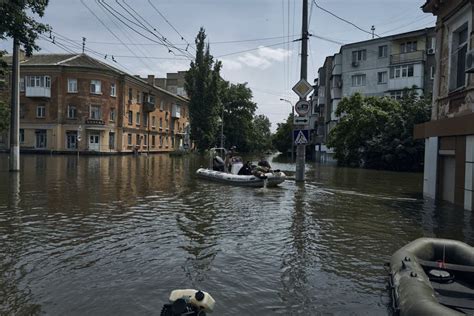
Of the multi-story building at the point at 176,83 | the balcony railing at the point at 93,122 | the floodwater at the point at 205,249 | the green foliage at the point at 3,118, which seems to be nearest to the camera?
the floodwater at the point at 205,249

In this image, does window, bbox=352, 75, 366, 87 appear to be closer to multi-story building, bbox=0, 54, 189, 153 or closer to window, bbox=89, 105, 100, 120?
multi-story building, bbox=0, 54, 189, 153

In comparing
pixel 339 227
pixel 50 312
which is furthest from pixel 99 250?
pixel 339 227

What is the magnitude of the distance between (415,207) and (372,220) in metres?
3.22

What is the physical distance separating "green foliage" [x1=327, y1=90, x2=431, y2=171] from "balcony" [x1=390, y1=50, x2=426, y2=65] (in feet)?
13.9

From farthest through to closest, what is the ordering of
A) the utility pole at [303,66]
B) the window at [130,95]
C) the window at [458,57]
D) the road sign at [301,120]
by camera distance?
the window at [130,95], the utility pole at [303,66], the road sign at [301,120], the window at [458,57]

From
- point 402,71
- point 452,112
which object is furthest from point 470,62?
point 402,71

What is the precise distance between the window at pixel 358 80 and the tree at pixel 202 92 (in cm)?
1617

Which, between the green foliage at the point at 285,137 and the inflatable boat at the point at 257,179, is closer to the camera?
the inflatable boat at the point at 257,179

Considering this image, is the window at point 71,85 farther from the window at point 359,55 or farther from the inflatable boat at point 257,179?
the inflatable boat at point 257,179

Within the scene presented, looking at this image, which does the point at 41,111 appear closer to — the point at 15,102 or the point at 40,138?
the point at 40,138

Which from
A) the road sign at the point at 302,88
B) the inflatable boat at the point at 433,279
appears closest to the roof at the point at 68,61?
the road sign at the point at 302,88

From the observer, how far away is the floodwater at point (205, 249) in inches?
193

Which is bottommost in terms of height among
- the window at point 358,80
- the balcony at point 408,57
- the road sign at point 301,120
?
the road sign at point 301,120

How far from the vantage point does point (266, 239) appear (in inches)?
313
